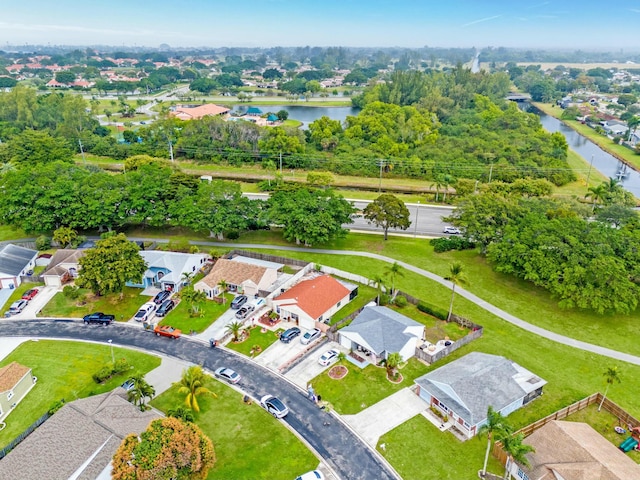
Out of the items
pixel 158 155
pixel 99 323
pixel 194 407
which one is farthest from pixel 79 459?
pixel 158 155

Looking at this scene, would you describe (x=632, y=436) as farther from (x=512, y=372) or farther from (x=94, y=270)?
(x=94, y=270)

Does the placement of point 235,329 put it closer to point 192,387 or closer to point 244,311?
point 244,311

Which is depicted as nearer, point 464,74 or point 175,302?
point 175,302

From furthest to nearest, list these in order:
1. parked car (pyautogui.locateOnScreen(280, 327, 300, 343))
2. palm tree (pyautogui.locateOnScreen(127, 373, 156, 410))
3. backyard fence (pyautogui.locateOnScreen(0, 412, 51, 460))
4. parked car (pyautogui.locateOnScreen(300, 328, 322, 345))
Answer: parked car (pyautogui.locateOnScreen(280, 327, 300, 343))
parked car (pyautogui.locateOnScreen(300, 328, 322, 345))
palm tree (pyautogui.locateOnScreen(127, 373, 156, 410))
backyard fence (pyautogui.locateOnScreen(0, 412, 51, 460))

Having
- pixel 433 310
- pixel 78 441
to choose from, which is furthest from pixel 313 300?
pixel 78 441

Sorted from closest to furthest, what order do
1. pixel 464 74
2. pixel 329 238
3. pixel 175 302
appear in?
pixel 175 302 < pixel 329 238 < pixel 464 74

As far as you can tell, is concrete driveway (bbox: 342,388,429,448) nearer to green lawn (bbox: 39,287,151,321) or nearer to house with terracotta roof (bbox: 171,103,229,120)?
green lawn (bbox: 39,287,151,321)

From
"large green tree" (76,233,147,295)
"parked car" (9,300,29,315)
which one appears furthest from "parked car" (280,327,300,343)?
"parked car" (9,300,29,315)
